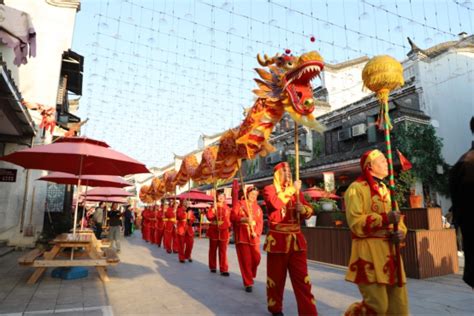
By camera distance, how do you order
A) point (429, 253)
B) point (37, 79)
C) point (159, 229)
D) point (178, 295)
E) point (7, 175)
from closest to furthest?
point (178, 295) < point (429, 253) < point (7, 175) < point (37, 79) < point (159, 229)

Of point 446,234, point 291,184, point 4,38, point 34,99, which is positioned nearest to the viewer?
point 291,184

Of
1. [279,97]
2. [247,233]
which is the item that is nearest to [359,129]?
[247,233]

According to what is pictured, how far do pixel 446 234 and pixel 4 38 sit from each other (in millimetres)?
9500

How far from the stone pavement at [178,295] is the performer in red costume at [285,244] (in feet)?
1.90

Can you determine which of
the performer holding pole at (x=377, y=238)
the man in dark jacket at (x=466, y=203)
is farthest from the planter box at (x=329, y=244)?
the man in dark jacket at (x=466, y=203)

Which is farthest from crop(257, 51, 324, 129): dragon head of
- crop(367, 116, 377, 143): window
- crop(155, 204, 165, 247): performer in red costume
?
crop(367, 116, 377, 143): window

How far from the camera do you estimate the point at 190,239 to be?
30.2ft

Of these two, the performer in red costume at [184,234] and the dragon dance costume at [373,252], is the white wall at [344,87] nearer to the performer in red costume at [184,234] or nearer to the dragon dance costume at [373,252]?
the performer in red costume at [184,234]

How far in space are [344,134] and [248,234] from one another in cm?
1250

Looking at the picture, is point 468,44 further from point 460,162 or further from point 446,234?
point 460,162

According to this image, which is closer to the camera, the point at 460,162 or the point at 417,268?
the point at 460,162

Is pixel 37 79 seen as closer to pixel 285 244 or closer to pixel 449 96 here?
pixel 285 244

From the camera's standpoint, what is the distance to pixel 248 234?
5746 mm

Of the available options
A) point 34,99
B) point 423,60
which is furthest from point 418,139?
point 34,99
